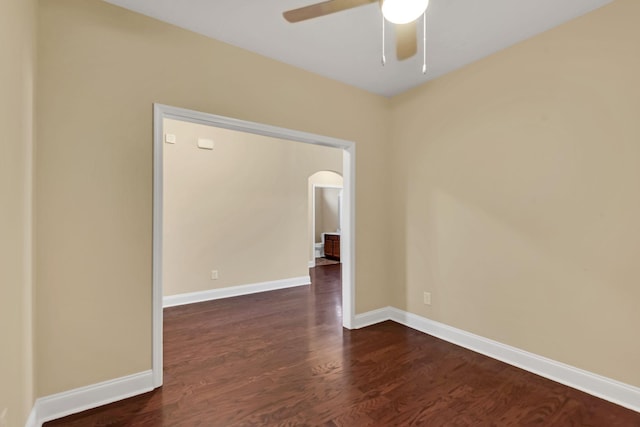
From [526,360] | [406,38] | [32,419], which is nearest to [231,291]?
[32,419]

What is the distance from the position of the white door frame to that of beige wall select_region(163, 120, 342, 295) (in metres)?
1.91

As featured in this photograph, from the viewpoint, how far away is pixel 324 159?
17.9ft

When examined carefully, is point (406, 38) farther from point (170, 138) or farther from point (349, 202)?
point (170, 138)

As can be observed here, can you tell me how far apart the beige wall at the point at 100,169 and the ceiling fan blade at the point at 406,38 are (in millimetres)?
1448

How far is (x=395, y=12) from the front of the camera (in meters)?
1.39

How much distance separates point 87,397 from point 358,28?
3258mm

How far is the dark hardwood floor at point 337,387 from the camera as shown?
1.75 metres

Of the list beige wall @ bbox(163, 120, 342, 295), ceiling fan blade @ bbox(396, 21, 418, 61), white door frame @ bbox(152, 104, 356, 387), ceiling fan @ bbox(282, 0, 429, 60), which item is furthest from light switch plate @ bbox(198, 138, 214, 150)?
ceiling fan blade @ bbox(396, 21, 418, 61)

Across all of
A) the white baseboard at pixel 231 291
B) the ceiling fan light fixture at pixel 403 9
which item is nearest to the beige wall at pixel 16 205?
the ceiling fan light fixture at pixel 403 9

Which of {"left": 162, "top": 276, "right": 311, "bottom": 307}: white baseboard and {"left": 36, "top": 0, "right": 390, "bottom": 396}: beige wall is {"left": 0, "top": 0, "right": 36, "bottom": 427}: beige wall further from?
{"left": 162, "top": 276, "right": 311, "bottom": 307}: white baseboard

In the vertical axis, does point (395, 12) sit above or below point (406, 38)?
below

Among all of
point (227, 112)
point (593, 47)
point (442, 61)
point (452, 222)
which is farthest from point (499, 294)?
point (227, 112)

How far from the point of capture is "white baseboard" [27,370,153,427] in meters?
1.72

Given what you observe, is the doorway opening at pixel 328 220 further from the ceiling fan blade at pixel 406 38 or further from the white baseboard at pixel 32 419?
the white baseboard at pixel 32 419
